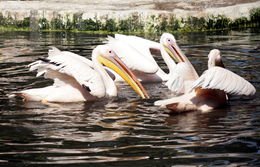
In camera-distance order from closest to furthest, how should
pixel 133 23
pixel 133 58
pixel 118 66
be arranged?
1. pixel 118 66
2. pixel 133 58
3. pixel 133 23

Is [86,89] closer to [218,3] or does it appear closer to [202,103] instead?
[202,103]

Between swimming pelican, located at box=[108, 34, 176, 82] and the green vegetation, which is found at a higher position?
the green vegetation

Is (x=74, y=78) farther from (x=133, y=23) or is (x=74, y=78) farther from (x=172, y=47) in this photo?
(x=133, y=23)

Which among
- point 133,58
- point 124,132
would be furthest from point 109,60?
point 124,132

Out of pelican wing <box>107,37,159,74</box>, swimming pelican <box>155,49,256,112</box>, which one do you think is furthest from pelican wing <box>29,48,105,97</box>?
pelican wing <box>107,37,159,74</box>

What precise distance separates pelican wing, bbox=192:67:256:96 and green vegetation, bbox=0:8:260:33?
18.6 ft

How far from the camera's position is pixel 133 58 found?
270 inches

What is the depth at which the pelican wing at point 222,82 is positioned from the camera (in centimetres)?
481

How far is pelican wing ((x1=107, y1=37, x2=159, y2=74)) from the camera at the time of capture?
6.77 meters

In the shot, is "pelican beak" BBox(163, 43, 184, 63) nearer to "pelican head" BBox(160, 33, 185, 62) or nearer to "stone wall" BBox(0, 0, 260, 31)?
"pelican head" BBox(160, 33, 185, 62)

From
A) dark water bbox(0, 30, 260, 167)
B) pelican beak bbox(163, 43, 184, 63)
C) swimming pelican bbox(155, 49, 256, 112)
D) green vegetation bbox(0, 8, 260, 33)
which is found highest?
green vegetation bbox(0, 8, 260, 33)

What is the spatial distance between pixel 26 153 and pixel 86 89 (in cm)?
184

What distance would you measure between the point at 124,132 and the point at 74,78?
1.62m

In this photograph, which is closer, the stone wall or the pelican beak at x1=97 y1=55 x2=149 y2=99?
the pelican beak at x1=97 y1=55 x2=149 y2=99
